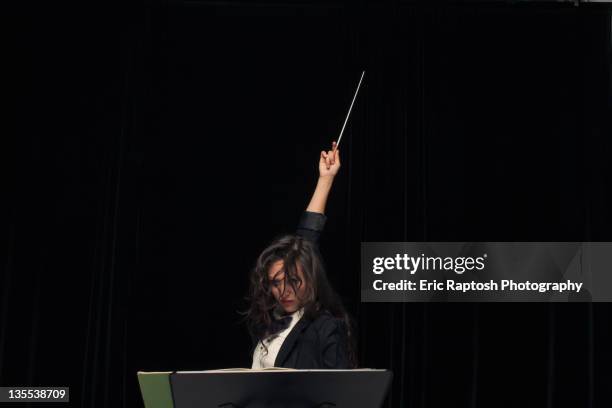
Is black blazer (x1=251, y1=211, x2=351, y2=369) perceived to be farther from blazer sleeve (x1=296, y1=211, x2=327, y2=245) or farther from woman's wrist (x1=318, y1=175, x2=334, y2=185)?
woman's wrist (x1=318, y1=175, x2=334, y2=185)

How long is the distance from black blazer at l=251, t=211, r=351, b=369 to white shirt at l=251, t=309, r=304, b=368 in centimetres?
9

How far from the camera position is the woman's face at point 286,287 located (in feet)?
7.94

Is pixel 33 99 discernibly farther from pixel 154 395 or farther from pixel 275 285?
pixel 154 395

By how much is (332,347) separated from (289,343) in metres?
0.12

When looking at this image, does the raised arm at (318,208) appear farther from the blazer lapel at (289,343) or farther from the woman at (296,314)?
the blazer lapel at (289,343)

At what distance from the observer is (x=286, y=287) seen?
2422 millimetres

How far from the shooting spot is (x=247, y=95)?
14.6 feet

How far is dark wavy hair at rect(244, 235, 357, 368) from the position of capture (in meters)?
2.42

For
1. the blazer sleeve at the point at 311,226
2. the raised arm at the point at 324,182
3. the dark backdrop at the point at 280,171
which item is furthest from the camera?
the dark backdrop at the point at 280,171

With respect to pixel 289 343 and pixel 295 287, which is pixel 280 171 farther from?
pixel 289 343

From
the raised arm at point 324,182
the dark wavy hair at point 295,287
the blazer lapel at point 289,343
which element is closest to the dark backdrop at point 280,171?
the raised arm at point 324,182

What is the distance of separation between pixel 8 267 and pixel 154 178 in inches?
34.7

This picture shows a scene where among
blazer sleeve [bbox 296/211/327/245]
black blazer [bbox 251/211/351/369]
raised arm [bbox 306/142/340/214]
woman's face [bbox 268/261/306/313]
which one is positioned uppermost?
raised arm [bbox 306/142/340/214]

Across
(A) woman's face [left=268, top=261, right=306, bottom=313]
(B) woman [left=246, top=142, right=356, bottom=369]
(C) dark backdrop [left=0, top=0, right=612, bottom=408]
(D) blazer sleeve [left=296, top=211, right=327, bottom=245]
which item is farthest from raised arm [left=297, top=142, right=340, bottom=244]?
(C) dark backdrop [left=0, top=0, right=612, bottom=408]
